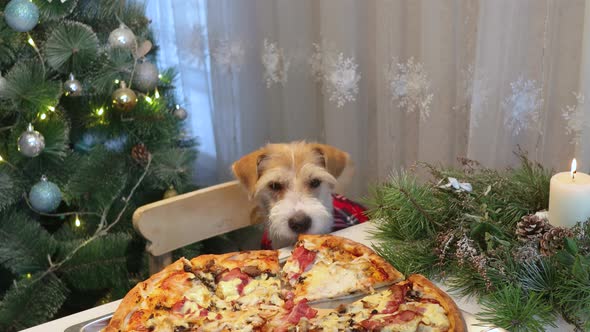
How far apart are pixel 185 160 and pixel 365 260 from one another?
1.00m

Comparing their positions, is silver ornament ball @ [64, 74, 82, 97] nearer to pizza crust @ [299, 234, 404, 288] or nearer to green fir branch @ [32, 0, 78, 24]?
green fir branch @ [32, 0, 78, 24]

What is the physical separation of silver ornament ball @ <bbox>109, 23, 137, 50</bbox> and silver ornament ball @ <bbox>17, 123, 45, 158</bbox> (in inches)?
13.2

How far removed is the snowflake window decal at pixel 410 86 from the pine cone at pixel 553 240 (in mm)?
750

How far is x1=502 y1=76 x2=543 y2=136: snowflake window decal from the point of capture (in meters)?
1.38

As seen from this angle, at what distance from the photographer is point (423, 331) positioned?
2.84ft

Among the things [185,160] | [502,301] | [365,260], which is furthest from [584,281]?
[185,160]

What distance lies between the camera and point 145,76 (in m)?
1.77

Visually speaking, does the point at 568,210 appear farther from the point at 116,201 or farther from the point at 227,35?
the point at 227,35

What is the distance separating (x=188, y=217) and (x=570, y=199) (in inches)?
35.0

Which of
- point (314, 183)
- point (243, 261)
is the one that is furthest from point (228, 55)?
point (243, 261)

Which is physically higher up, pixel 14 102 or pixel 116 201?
pixel 14 102

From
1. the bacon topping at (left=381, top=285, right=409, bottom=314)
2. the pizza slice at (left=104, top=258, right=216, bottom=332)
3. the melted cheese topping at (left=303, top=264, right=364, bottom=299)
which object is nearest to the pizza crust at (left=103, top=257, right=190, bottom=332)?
the pizza slice at (left=104, top=258, right=216, bottom=332)

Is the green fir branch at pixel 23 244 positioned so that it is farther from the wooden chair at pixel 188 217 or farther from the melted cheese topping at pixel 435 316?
the melted cheese topping at pixel 435 316

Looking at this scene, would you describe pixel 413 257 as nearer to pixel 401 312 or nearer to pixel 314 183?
pixel 401 312
